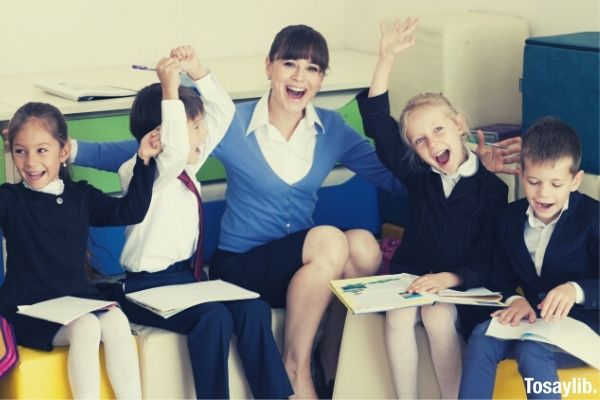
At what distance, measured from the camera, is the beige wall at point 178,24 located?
3.68 meters

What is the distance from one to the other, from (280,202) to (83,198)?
52cm

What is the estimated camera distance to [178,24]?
13.0 ft

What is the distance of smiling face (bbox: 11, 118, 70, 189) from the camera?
2.56 metres

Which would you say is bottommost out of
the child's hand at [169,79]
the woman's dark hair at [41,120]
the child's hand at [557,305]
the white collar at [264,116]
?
the child's hand at [557,305]

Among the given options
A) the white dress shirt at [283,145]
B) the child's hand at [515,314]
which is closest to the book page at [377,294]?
the child's hand at [515,314]

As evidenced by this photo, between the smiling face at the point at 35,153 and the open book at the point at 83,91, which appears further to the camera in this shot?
the open book at the point at 83,91

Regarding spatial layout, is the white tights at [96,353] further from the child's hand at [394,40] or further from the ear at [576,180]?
the ear at [576,180]

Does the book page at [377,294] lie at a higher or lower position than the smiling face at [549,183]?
lower

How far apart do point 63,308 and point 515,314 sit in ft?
3.22

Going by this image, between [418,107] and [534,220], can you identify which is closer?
[534,220]

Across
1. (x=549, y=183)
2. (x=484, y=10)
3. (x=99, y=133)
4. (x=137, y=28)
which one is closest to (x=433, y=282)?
(x=549, y=183)

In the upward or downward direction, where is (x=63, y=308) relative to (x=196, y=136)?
downward

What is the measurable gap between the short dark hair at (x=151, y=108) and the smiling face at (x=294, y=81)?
0.79 ft

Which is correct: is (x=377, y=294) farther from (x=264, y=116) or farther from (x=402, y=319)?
(x=264, y=116)
